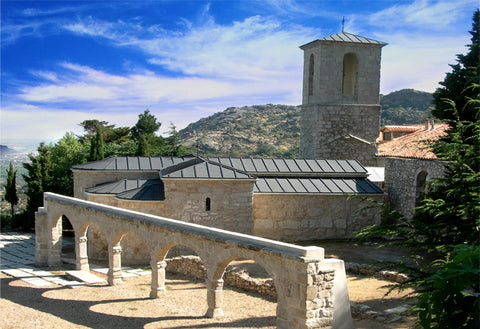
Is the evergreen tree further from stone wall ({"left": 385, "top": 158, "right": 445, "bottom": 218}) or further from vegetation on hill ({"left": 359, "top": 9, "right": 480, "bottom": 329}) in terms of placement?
vegetation on hill ({"left": 359, "top": 9, "right": 480, "bottom": 329})

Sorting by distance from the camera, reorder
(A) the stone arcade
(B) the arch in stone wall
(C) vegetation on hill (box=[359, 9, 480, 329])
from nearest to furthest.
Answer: (C) vegetation on hill (box=[359, 9, 480, 329])
(B) the arch in stone wall
(A) the stone arcade

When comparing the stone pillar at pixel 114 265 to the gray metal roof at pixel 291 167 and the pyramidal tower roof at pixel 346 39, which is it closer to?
the gray metal roof at pixel 291 167

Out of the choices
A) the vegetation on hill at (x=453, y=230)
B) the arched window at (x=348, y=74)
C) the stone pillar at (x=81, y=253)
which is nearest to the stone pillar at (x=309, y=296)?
the vegetation on hill at (x=453, y=230)

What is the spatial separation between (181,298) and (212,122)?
60514 millimetres

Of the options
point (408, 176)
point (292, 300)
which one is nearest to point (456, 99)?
point (408, 176)

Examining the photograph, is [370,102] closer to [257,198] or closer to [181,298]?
[257,198]

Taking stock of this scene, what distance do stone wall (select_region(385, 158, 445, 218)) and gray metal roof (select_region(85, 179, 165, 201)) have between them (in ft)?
31.5

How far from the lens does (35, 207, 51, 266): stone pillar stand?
16.8m

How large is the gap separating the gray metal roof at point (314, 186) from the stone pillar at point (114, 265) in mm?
5581

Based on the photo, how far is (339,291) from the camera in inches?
364

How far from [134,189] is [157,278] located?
15.2 ft

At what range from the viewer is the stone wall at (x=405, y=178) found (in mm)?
16703

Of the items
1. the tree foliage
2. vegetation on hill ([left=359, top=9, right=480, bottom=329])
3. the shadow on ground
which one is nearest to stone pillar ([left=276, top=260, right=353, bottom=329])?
vegetation on hill ([left=359, top=9, right=480, bottom=329])

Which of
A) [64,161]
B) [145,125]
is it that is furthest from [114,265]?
[145,125]
